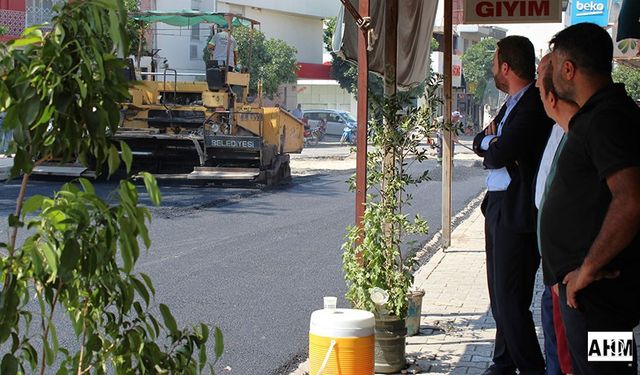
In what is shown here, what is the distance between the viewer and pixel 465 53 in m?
68.6

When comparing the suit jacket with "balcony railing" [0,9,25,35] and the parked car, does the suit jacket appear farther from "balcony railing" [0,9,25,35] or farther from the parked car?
the parked car

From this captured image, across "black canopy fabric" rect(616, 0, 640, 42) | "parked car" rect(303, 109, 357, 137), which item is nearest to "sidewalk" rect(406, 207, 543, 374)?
"black canopy fabric" rect(616, 0, 640, 42)

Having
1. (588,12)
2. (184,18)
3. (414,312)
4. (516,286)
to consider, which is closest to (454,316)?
(414,312)

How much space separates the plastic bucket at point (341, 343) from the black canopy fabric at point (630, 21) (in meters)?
4.63

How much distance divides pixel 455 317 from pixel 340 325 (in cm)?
309

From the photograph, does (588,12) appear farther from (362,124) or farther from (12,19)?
(12,19)

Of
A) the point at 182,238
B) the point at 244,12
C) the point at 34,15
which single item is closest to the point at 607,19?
the point at 182,238

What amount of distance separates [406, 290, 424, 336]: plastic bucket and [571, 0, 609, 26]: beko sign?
881 centimetres

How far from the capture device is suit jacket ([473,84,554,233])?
5.47 meters

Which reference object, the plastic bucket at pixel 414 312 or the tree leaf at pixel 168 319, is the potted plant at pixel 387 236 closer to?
the plastic bucket at pixel 414 312

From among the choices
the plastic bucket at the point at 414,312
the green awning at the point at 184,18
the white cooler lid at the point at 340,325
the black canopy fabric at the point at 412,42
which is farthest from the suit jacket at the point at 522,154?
the green awning at the point at 184,18

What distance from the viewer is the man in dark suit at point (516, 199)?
549cm

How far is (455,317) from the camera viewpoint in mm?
8344

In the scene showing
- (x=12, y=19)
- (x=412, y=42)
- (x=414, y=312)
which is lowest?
(x=414, y=312)
